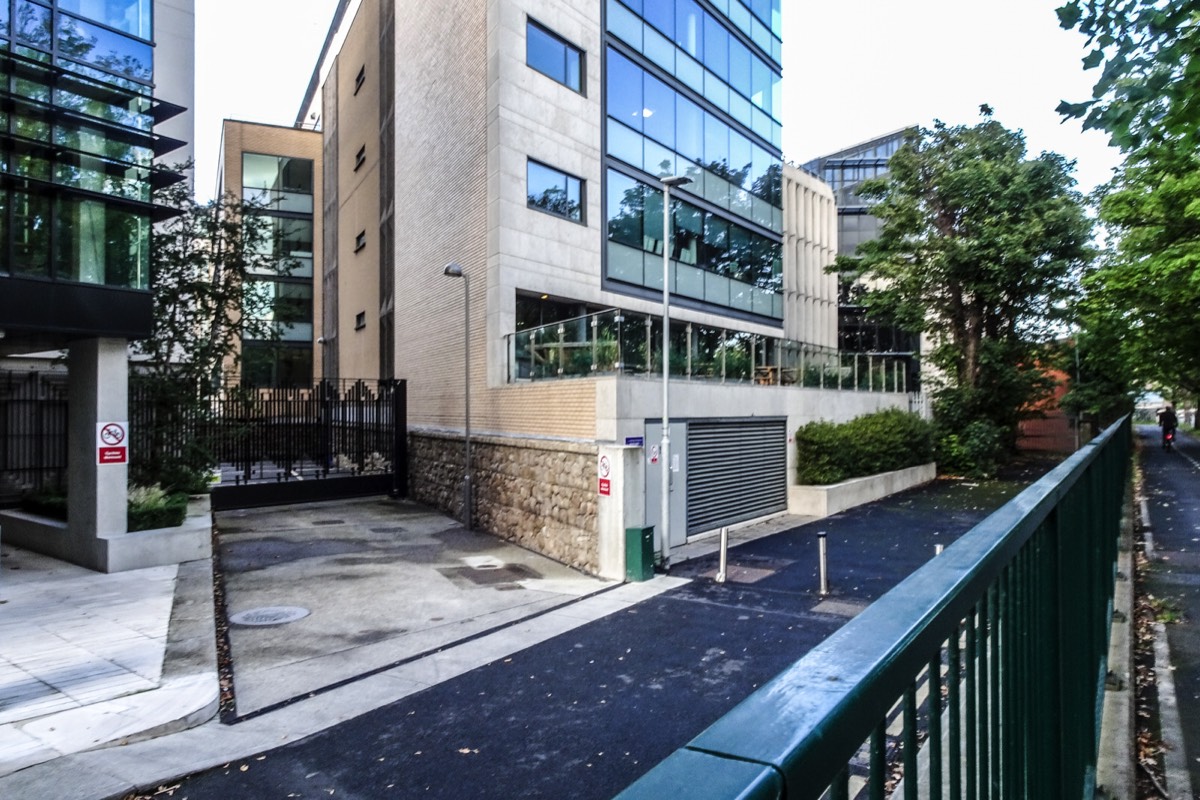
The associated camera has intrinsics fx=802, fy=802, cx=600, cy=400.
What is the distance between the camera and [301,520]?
20.4 metres

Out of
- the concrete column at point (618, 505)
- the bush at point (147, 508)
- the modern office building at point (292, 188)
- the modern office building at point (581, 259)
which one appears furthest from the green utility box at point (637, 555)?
the modern office building at point (292, 188)

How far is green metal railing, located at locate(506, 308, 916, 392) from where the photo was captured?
16.0 meters

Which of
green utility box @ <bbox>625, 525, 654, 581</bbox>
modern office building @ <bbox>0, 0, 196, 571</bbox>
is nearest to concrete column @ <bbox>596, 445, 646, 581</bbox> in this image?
green utility box @ <bbox>625, 525, 654, 581</bbox>

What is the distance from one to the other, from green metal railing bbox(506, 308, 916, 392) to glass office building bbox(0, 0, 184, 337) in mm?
7755

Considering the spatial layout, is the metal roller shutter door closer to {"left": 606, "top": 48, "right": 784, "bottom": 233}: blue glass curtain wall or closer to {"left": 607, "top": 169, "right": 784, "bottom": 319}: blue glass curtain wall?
{"left": 607, "top": 169, "right": 784, "bottom": 319}: blue glass curtain wall

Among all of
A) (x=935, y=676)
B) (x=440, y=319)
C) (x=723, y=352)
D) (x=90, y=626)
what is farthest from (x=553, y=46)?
(x=935, y=676)

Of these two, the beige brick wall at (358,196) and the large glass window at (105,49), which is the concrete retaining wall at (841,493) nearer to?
the beige brick wall at (358,196)

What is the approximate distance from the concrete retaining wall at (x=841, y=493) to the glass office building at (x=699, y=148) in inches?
292

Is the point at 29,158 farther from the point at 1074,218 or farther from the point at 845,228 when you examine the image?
the point at 845,228

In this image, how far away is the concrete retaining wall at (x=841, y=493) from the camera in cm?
2194

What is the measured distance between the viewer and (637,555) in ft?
46.3

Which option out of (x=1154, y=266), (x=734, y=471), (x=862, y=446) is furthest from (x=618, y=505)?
(x=1154, y=266)

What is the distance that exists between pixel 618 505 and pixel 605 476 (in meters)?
0.58

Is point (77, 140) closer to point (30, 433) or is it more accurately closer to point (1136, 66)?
point (30, 433)
